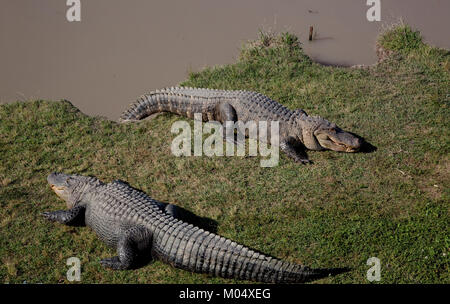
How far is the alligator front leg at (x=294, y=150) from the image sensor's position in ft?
29.1

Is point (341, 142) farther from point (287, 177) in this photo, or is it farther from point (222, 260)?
point (222, 260)

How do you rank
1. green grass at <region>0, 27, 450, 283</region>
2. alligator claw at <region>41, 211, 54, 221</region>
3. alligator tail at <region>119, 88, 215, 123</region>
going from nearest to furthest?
green grass at <region>0, 27, 450, 283</region>, alligator claw at <region>41, 211, 54, 221</region>, alligator tail at <region>119, 88, 215, 123</region>

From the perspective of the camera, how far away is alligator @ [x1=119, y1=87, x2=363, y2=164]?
8.98 meters

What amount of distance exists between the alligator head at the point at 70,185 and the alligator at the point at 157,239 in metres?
0.02

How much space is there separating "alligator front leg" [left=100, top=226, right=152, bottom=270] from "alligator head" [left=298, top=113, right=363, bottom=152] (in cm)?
383

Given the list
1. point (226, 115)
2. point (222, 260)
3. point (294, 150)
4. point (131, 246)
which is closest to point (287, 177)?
point (294, 150)

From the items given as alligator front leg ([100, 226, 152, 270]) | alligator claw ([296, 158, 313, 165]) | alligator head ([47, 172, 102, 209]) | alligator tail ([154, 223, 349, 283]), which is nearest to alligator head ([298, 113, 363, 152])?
alligator claw ([296, 158, 313, 165])

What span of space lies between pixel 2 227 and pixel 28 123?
9.66 feet

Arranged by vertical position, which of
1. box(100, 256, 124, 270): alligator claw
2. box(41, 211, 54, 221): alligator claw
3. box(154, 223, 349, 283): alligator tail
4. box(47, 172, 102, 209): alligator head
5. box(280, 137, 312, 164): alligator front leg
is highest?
box(280, 137, 312, 164): alligator front leg

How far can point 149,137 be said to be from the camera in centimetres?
964

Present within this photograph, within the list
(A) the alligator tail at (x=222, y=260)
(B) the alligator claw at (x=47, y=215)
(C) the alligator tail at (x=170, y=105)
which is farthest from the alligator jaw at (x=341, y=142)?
(B) the alligator claw at (x=47, y=215)

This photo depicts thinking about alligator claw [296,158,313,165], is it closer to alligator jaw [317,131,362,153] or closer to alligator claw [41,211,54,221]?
alligator jaw [317,131,362,153]
